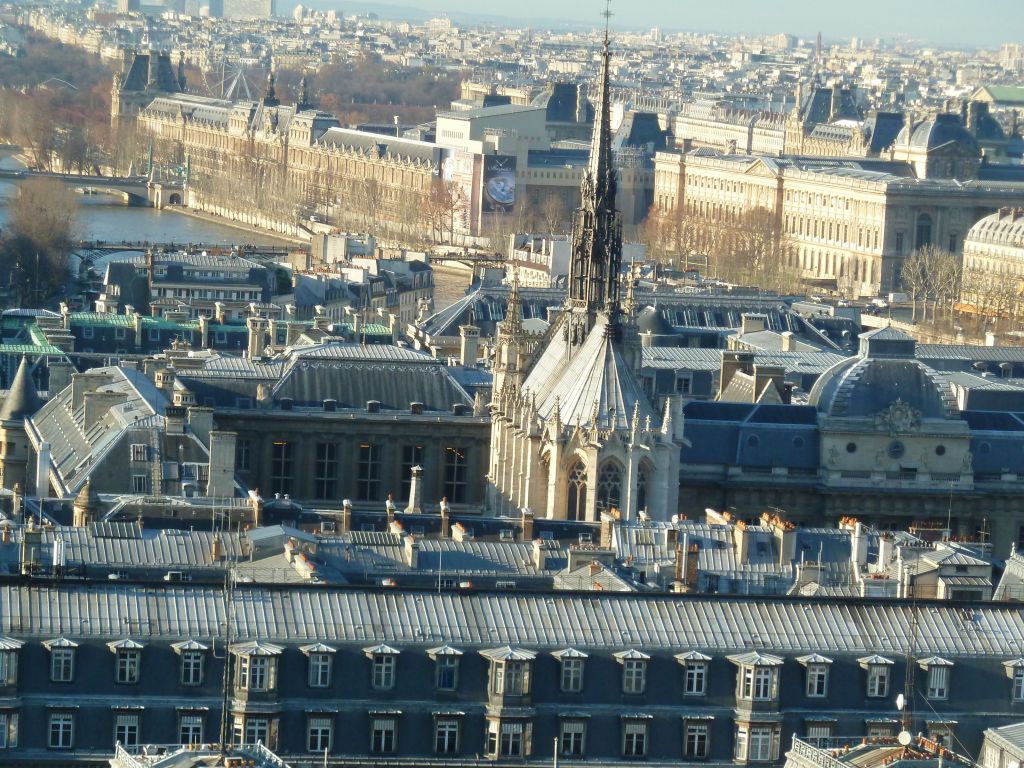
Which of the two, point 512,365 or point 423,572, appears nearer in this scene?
point 423,572

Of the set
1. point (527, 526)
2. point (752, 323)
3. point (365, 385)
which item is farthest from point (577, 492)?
point (752, 323)

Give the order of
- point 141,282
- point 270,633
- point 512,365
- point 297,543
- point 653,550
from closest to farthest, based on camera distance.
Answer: point 270,633 → point 297,543 → point 653,550 → point 512,365 → point 141,282

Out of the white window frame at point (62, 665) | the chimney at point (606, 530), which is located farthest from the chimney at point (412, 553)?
the white window frame at point (62, 665)

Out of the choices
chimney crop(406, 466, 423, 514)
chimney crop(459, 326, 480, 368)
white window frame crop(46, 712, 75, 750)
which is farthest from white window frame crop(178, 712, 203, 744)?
chimney crop(459, 326, 480, 368)

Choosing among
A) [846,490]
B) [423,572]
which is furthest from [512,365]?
[423,572]

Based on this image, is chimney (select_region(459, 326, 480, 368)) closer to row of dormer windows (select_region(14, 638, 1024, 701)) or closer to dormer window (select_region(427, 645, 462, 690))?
row of dormer windows (select_region(14, 638, 1024, 701))

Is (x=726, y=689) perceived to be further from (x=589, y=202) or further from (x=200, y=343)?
(x=200, y=343)
